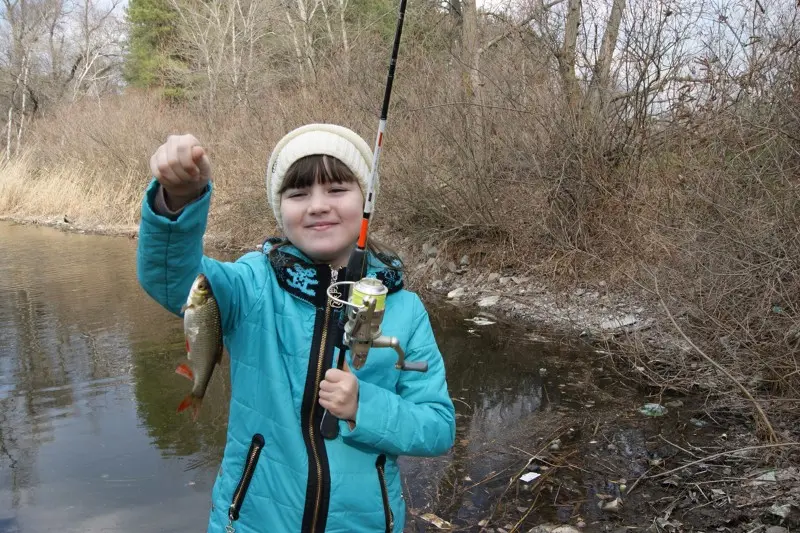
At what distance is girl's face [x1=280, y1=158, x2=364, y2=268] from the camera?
2.07 meters

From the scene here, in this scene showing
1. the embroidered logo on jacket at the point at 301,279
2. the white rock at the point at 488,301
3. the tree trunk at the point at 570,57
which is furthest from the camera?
the white rock at the point at 488,301

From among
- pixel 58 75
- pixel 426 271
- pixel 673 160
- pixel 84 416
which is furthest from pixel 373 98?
pixel 58 75

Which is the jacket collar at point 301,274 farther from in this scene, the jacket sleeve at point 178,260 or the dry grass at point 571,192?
the dry grass at point 571,192

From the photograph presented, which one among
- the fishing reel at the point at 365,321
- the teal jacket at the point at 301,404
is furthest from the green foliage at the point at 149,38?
the fishing reel at the point at 365,321

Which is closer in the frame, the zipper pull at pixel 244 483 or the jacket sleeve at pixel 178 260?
the jacket sleeve at pixel 178 260

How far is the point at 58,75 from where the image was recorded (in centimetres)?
3394

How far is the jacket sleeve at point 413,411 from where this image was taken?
6.07 feet

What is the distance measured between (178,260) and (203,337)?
0.89 ft

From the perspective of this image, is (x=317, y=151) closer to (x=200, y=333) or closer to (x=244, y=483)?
(x=200, y=333)

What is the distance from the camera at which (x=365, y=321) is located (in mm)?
1796

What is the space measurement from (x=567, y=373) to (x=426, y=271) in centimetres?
476

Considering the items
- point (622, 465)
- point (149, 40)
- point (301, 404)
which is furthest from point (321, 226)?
point (149, 40)

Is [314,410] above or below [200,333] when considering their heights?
below

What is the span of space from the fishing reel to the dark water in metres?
2.26
